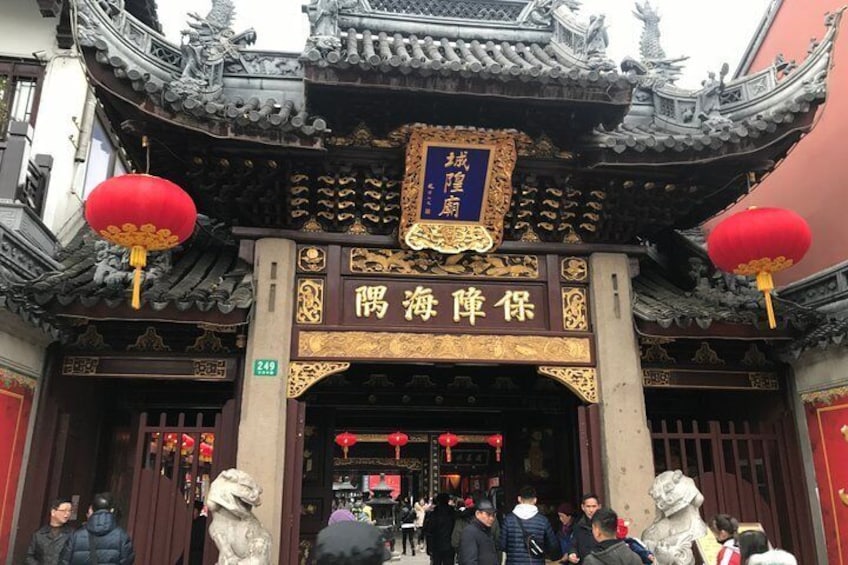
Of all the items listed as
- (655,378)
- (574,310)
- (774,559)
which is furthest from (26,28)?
(774,559)

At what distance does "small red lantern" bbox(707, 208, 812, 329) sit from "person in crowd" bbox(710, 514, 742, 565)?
7.66 feet

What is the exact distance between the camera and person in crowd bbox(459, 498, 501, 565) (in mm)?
5629

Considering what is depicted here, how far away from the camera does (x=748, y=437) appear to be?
704 cm

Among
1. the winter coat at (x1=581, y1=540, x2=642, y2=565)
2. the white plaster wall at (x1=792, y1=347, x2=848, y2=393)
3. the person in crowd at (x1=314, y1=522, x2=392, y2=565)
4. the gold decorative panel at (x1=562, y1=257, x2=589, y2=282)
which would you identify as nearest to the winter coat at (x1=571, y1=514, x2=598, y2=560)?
the winter coat at (x1=581, y1=540, x2=642, y2=565)

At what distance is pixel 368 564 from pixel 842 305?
658 cm

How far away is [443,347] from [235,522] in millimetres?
2503

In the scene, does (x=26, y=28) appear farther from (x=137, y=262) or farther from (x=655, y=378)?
(x=655, y=378)

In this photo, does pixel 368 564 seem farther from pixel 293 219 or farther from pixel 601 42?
pixel 601 42

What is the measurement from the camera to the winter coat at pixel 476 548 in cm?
562

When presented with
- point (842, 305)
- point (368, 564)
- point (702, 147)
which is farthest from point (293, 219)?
point (842, 305)

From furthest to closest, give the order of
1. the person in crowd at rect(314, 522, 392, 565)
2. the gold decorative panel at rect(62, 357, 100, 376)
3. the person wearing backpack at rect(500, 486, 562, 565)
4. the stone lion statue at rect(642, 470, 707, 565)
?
the gold decorative panel at rect(62, 357, 100, 376) → the person wearing backpack at rect(500, 486, 562, 565) → the stone lion statue at rect(642, 470, 707, 565) → the person in crowd at rect(314, 522, 392, 565)

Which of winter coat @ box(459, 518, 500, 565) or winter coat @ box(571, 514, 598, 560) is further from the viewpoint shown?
winter coat @ box(571, 514, 598, 560)

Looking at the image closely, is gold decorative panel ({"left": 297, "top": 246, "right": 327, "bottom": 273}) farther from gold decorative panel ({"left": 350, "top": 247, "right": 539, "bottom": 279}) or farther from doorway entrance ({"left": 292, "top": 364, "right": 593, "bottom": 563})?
doorway entrance ({"left": 292, "top": 364, "right": 593, "bottom": 563})

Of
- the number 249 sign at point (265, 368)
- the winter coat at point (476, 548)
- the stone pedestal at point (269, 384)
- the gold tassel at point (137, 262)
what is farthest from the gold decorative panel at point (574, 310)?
the gold tassel at point (137, 262)
